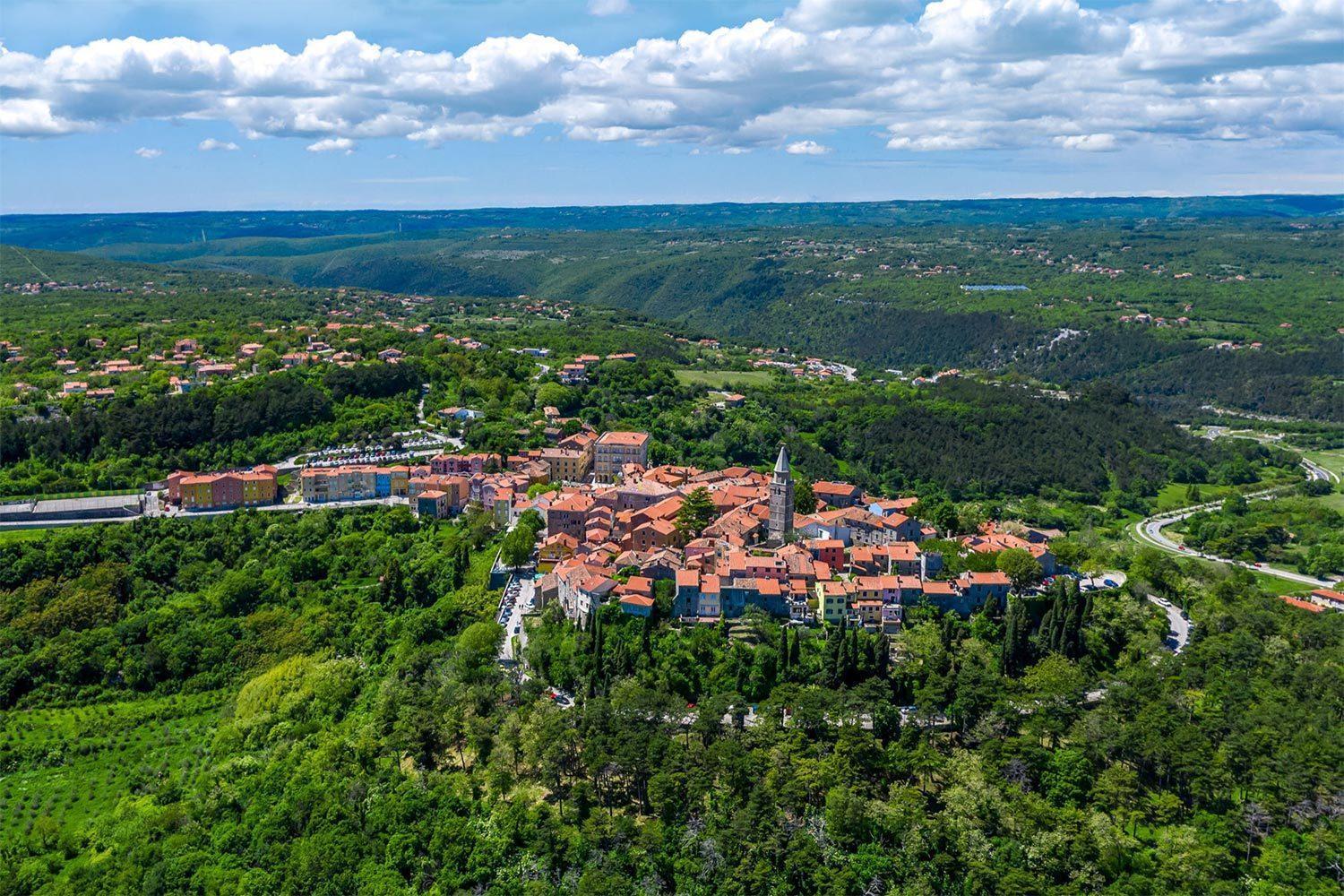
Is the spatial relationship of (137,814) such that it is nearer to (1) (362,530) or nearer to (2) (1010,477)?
(1) (362,530)

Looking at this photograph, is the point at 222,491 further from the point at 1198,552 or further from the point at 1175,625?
the point at 1198,552

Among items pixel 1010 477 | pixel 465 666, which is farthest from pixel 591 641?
pixel 1010 477

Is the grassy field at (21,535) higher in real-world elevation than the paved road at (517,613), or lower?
higher

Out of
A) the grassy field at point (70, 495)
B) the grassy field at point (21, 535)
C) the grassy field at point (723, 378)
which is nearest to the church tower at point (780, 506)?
the grassy field at point (21, 535)

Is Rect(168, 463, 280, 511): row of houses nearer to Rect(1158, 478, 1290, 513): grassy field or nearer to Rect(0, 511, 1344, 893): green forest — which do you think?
Rect(0, 511, 1344, 893): green forest

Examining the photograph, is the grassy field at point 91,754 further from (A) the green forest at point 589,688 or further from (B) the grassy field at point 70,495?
(B) the grassy field at point 70,495
